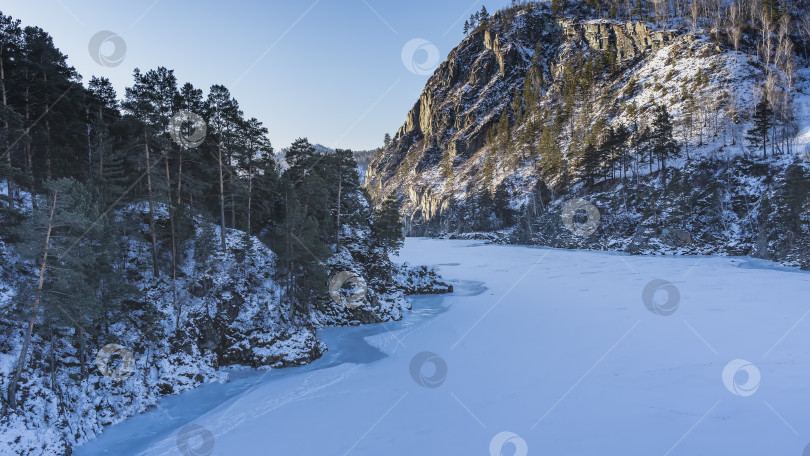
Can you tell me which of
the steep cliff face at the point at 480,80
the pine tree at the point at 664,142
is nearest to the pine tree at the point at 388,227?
the pine tree at the point at 664,142

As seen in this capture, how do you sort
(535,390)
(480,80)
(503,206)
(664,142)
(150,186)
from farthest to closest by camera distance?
(480,80)
(503,206)
(664,142)
(150,186)
(535,390)

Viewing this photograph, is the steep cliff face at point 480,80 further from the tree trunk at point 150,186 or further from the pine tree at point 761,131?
the tree trunk at point 150,186

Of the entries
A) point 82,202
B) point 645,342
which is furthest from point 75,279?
point 645,342

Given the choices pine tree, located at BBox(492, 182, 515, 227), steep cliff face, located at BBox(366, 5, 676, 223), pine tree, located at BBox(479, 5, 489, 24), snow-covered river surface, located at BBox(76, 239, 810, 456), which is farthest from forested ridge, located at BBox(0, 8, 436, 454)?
Answer: pine tree, located at BBox(479, 5, 489, 24)

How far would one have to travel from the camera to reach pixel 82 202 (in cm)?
1427

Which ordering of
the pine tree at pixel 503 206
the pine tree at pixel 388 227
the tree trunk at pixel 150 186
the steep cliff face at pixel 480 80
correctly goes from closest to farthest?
the tree trunk at pixel 150 186 < the pine tree at pixel 388 227 < the pine tree at pixel 503 206 < the steep cliff face at pixel 480 80

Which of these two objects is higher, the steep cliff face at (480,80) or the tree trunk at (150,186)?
the steep cliff face at (480,80)

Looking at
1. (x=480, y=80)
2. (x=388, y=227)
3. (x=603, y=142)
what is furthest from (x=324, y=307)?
(x=480, y=80)

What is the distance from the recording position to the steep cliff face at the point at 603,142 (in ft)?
172

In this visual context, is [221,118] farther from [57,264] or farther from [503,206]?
[503,206]

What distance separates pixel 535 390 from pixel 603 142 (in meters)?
71.7

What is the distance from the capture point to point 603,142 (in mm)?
71438

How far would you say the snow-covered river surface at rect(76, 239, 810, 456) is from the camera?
1163cm

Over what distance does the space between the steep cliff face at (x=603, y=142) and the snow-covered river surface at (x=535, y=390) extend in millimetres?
29551
